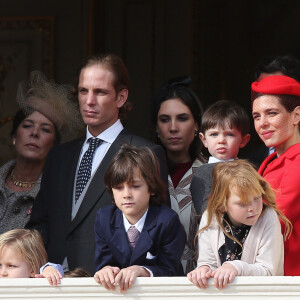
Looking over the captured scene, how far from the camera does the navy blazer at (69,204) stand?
424cm

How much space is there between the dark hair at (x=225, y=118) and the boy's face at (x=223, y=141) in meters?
0.02

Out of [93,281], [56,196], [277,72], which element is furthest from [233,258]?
[277,72]

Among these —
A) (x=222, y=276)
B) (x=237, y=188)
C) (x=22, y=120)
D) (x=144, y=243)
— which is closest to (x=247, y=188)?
(x=237, y=188)

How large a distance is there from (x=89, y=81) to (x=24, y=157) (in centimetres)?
78

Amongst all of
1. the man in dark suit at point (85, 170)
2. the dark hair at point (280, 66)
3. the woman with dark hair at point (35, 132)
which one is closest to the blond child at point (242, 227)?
the man in dark suit at point (85, 170)

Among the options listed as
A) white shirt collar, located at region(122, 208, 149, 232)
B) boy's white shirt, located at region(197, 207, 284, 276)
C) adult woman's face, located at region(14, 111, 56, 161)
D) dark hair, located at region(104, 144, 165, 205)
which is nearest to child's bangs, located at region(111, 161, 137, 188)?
dark hair, located at region(104, 144, 165, 205)

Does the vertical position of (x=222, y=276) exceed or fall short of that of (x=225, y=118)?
it falls short

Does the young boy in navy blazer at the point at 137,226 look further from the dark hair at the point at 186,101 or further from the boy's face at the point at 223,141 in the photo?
the dark hair at the point at 186,101

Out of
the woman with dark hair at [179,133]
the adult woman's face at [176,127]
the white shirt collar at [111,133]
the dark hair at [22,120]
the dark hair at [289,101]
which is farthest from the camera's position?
the dark hair at [22,120]

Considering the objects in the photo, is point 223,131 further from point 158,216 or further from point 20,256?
point 20,256

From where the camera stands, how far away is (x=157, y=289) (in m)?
3.63

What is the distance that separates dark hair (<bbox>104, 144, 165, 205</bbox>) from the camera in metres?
3.97

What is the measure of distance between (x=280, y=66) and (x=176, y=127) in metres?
0.60

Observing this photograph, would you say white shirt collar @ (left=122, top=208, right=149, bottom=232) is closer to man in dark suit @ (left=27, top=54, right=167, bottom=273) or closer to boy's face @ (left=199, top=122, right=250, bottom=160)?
man in dark suit @ (left=27, top=54, right=167, bottom=273)
